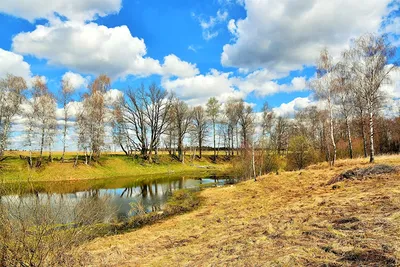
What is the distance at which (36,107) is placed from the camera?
36.4 metres

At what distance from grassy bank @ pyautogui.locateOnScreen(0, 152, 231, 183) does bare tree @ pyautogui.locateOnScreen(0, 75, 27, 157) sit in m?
3.87

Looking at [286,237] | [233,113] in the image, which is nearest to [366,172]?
[286,237]

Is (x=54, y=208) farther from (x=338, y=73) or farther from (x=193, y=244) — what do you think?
(x=338, y=73)

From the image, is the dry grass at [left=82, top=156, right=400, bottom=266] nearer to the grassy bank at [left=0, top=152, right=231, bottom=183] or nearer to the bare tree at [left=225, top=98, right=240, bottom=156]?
the grassy bank at [left=0, top=152, right=231, bottom=183]

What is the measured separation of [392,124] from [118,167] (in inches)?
1827

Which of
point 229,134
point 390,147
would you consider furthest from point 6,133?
point 390,147

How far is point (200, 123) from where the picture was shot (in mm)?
64938

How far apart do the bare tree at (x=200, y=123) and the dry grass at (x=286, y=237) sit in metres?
48.5

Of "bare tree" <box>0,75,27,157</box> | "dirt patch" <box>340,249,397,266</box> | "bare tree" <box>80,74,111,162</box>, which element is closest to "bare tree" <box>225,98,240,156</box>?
"bare tree" <box>80,74,111,162</box>

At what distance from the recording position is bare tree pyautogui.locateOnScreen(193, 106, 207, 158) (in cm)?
6370

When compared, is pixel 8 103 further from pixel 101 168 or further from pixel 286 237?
pixel 286 237

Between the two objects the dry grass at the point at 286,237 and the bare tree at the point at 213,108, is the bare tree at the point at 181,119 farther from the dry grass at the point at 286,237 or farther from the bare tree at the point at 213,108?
the dry grass at the point at 286,237

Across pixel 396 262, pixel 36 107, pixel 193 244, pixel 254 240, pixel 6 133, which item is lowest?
pixel 193 244

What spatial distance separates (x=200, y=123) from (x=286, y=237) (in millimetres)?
57557
